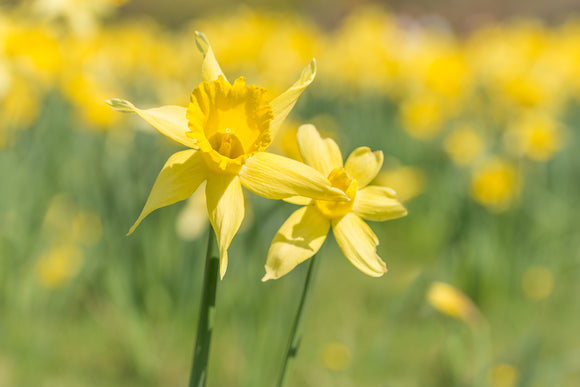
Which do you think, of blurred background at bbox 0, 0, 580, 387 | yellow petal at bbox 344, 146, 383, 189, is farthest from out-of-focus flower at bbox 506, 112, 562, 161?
yellow petal at bbox 344, 146, 383, 189

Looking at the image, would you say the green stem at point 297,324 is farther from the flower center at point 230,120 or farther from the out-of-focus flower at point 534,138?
the out-of-focus flower at point 534,138

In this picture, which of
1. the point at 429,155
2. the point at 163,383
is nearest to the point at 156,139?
the point at 163,383

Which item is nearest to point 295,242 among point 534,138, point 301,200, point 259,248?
point 301,200

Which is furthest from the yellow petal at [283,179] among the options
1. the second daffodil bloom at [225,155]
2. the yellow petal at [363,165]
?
the yellow petal at [363,165]

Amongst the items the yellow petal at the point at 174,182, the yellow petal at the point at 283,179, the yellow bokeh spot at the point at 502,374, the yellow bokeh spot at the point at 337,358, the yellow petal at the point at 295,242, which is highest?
the yellow petal at the point at 283,179

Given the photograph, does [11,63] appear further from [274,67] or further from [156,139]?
[274,67]

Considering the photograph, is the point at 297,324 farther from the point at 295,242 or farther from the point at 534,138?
the point at 534,138

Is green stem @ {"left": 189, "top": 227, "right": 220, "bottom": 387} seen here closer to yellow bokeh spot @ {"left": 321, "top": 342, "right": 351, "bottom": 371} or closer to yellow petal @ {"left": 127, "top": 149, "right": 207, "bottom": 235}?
yellow petal @ {"left": 127, "top": 149, "right": 207, "bottom": 235}
